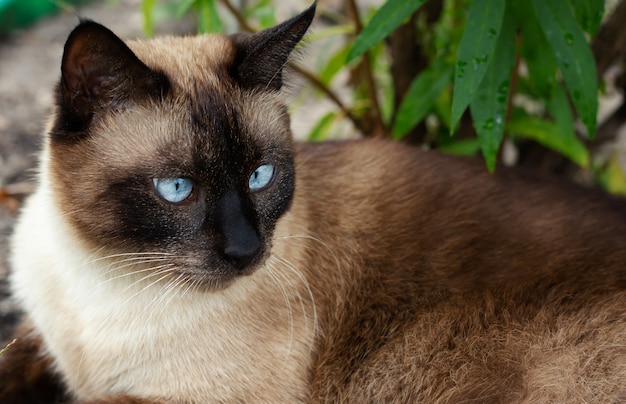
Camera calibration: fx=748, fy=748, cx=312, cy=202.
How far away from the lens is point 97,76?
1.79 m

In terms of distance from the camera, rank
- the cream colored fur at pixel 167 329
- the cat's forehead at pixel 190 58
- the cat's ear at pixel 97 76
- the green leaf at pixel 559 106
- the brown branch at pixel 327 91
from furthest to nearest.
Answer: the brown branch at pixel 327 91 → the green leaf at pixel 559 106 → the cream colored fur at pixel 167 329 → the cat's forehead at pixel 190 58 → the cat's ear at pixel 97 76

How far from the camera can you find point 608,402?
79.0 inches

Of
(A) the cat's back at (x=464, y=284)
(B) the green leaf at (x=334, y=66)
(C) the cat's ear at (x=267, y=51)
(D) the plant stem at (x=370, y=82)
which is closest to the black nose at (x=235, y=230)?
(C) the cat's ear at (x=267, y=51)

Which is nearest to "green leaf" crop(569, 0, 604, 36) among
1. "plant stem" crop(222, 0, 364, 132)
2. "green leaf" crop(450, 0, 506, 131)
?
"green leaf" crop(450, 0, 506, 131)

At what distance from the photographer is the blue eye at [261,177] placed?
1960mm

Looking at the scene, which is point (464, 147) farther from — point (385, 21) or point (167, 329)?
point (167, 329)

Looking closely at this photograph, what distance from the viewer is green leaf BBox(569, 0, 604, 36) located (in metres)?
2.28

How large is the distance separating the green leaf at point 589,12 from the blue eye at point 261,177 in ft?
3.58

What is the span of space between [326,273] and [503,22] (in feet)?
3.19

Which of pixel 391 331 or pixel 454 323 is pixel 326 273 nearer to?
pixel 391 331

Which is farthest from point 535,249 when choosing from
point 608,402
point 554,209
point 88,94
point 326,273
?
point 88,94

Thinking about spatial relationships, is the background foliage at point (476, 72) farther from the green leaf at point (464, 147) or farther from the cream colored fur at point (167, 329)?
the cream colored fur at point (167, 329)

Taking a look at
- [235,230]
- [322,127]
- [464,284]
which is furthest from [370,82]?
[235,230]

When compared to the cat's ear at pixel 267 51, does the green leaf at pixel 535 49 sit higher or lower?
lower
